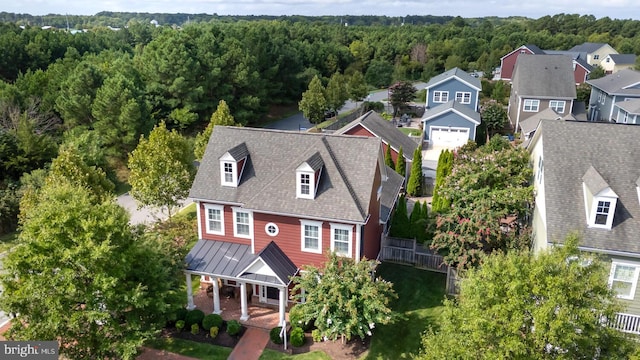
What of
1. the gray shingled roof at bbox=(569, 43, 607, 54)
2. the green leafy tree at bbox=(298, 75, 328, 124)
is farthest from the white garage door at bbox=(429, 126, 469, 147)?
the gray shingled roof at bbox=(569, 43, 607, 54)

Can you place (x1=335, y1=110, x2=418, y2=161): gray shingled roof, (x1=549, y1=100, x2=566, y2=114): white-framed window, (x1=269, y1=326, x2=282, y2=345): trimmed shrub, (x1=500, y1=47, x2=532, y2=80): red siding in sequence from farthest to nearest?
(x1=500, y1=47, x2=532, y2=80): red siding < (x1=549, y1=100, x2=566, y2=114): white-framed window < (x1=335, y1=110, x2=418, y2=161): gray shingled roof < (x1=269, y1=326, x2=282, y2=345): trimmed shrub

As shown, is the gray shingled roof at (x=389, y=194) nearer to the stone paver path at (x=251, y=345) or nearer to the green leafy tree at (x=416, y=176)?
the green leafy tree at (x=416, y=176)

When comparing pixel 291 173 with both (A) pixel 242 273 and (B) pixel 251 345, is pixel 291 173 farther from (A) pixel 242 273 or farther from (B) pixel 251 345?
(B) pixel 251 345

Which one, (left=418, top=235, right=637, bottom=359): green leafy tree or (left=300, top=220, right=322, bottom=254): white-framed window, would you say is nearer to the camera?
(left=418, top=235, right=637, bottom=359): green leafy tree

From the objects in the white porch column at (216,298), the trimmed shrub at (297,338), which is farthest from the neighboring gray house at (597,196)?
the white porch column at (216,298)

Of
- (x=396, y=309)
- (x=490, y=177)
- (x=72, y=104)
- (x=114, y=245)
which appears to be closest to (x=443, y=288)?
(x=396, y=309)

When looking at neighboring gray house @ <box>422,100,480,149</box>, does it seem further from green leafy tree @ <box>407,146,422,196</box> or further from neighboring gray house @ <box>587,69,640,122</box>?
neighboring gray house @ <box>587,69,640,122</box>

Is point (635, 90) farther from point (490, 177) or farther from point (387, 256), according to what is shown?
point (387, 256)
